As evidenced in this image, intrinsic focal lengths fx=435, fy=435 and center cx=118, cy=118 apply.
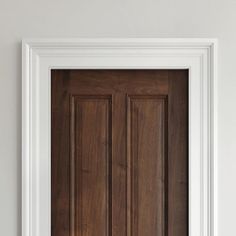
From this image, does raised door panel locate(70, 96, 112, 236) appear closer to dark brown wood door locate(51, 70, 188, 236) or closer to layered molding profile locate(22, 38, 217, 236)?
dark brown wood door locate(51, 70, 188, 236)

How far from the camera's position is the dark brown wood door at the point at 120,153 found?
7.05ft

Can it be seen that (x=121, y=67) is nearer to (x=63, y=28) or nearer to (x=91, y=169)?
(x=63, y=28)

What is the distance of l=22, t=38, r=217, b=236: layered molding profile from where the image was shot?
6.80 feet

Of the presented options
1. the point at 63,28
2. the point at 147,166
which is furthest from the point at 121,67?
the point at 147,166

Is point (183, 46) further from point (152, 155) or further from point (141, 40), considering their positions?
point (152, 155)

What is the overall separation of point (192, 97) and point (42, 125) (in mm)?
737

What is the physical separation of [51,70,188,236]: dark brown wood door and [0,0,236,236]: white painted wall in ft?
0.61

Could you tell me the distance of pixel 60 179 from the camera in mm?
2150

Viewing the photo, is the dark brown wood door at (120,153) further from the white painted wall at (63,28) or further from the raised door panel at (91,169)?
the white painted wall at (63,28)

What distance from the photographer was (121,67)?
2096 millimetres

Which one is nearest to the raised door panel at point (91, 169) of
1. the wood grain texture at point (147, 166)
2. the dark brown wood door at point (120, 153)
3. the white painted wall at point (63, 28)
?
the dark brown wood door at point (120, 153)

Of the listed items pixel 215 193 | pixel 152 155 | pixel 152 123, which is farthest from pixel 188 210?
pixel 152 123

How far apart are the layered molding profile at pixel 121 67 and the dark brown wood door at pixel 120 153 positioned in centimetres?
6

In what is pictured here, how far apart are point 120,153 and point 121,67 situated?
0.42 metres
